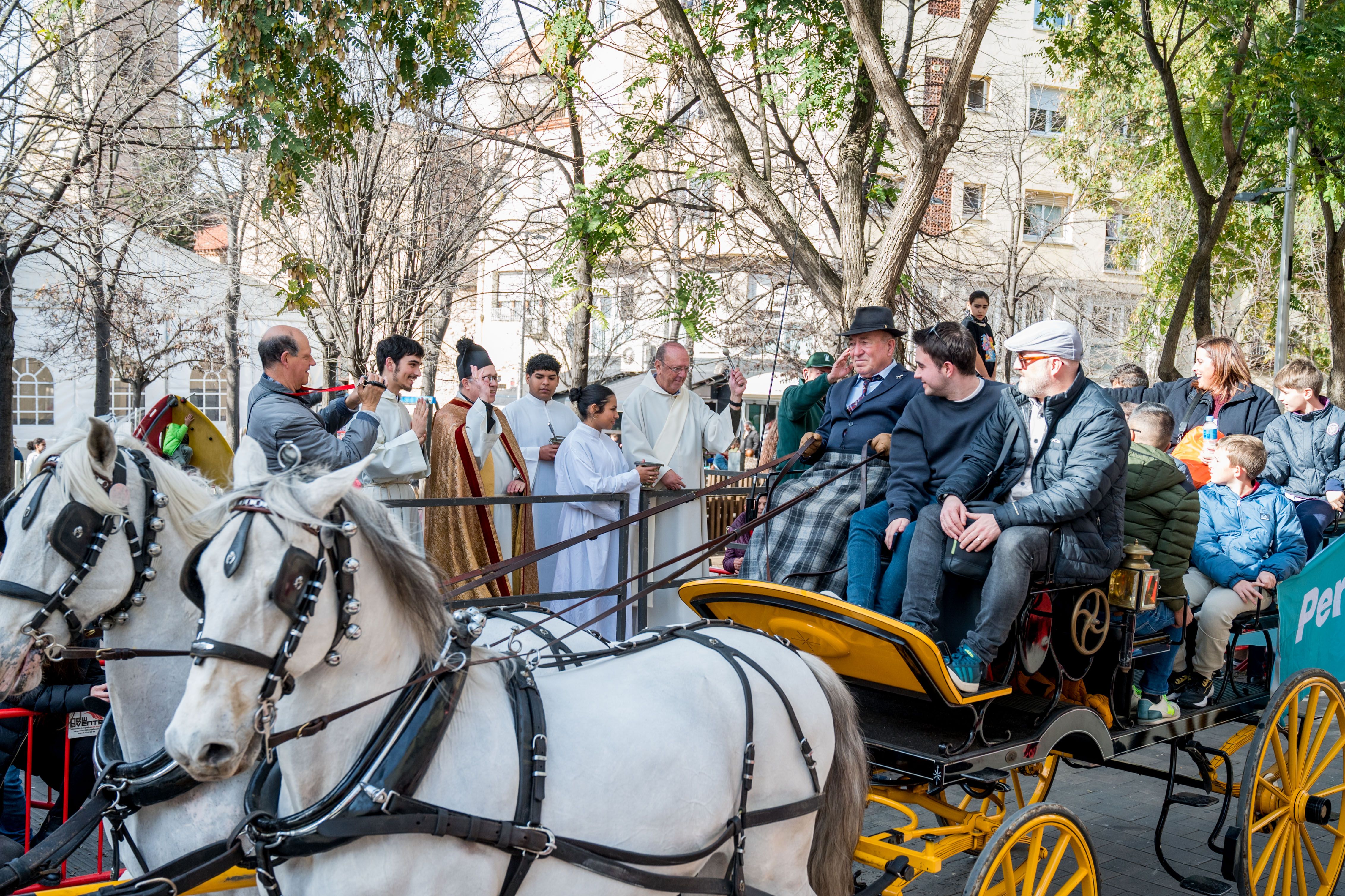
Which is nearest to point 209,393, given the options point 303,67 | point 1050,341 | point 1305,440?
point 303,67

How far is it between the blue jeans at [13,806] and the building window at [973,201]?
2019 cm

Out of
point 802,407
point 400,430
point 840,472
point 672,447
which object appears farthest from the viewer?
point 672,447

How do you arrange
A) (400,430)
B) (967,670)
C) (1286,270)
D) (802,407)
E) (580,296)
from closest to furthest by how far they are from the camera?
(967,670) < (802,407) < (400,430) < (580,296) < (1286,270)

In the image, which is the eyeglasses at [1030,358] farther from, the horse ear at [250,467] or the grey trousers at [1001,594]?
the horse ear at [250,467]

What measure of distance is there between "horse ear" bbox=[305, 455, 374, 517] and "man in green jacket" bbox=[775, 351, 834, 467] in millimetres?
4578

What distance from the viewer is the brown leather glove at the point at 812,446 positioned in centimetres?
541

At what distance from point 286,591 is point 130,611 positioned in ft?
3.83

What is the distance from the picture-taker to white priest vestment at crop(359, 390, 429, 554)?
6238mm

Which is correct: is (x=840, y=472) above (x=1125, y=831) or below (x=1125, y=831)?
A: above

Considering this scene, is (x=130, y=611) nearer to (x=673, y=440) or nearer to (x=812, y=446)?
(x=812, y=446)

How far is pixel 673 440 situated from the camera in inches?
320

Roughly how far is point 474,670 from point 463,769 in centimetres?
27

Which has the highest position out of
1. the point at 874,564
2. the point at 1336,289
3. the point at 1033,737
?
the point at 1336,289

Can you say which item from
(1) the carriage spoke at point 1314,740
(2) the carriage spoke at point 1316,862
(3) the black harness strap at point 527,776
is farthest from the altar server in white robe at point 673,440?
(3) the black harness strap at point 527,776
